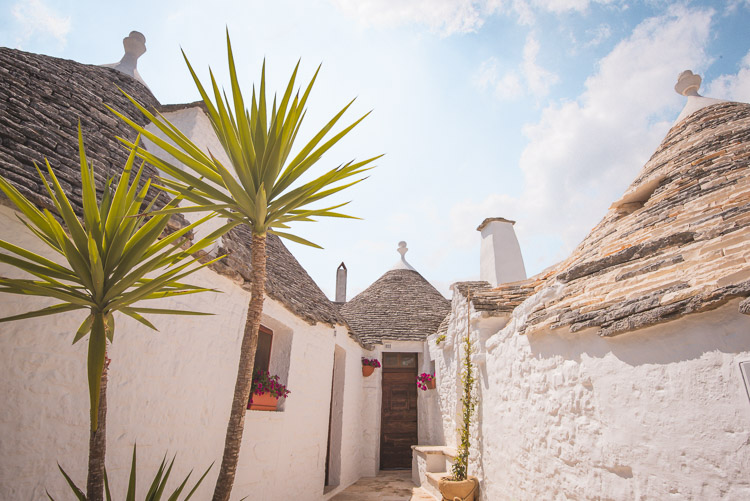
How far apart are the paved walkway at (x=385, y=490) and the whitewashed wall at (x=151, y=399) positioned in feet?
5.33

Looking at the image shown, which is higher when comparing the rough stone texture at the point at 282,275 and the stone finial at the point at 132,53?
the stone finial at the point at 132,53

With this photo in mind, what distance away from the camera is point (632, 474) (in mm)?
2773

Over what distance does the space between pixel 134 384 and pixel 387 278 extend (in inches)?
411

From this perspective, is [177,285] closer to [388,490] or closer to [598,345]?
[598,345]

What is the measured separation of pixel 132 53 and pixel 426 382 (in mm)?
8906

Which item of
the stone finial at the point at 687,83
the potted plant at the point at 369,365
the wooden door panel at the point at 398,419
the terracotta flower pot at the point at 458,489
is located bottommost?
the terracotta flower pot at the point at 458,489

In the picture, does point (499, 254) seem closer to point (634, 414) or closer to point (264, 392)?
point (264, 392)

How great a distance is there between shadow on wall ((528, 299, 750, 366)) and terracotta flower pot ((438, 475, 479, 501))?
3.23 meters

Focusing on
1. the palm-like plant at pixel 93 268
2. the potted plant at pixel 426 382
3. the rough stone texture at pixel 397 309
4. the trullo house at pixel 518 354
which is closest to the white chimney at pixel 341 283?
the rough stone texture at pixel 397 309

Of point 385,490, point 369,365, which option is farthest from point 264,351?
point 369,365

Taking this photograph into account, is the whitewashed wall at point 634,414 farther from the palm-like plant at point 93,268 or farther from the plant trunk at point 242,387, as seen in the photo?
the palm-like plant at point 93,268

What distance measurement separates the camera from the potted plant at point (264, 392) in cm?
484

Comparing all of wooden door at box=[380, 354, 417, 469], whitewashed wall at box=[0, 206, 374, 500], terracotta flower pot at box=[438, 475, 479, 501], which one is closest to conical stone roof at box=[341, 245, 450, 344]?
wooden door at box=[380, 354, 417, 469]

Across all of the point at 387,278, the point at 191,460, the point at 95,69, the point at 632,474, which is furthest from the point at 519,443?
the point at 387,278
